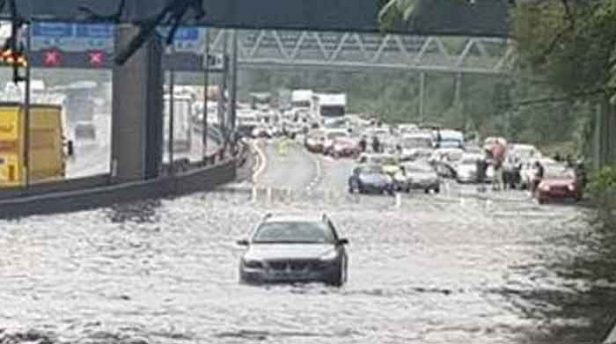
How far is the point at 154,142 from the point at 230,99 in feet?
149

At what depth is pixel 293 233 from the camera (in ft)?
97.8

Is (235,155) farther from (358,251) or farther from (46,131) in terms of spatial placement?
(358,251)

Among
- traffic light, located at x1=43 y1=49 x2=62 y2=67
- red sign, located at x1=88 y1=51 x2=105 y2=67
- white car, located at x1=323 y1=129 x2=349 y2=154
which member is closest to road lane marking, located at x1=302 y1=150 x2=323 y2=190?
white car, located at x1=323 y1=129 x2=349 y2=154

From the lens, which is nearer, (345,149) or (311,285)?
(311,285)

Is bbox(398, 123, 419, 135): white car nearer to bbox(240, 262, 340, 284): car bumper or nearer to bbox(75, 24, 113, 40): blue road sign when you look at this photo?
bbox(75, 24, 113, 40): blue road sign

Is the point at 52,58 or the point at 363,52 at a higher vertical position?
the point at 363,52

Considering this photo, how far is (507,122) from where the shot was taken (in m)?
129

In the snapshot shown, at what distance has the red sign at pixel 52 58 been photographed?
3698 inches

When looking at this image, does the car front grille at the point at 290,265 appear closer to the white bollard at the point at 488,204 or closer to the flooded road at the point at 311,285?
the flooded road at the point at 311,285

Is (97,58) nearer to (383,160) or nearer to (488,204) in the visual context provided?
(383,160)

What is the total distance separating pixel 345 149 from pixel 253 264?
89.1m

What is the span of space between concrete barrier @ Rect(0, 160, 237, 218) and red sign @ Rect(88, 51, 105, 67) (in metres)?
12.8

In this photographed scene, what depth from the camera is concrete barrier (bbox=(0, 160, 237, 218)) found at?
166ft

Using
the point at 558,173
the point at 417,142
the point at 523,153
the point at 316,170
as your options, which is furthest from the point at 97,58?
the point at 417,142
